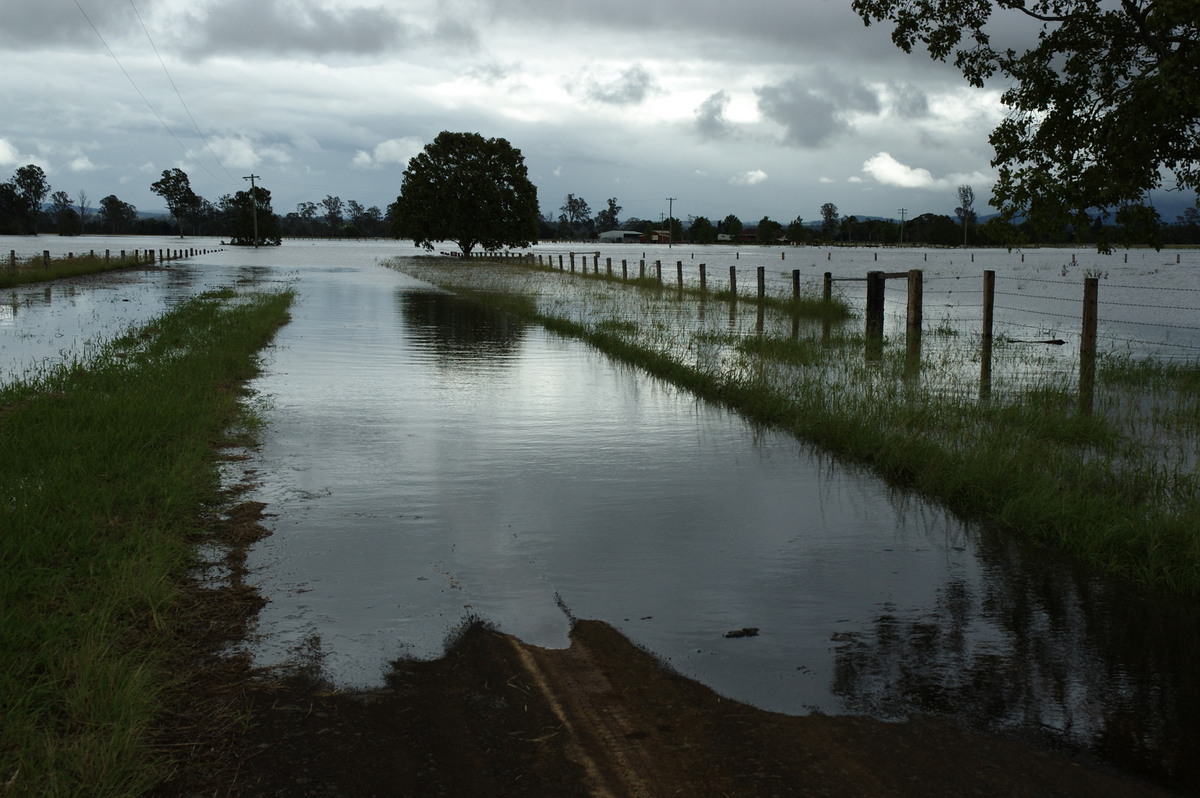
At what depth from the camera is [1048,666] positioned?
15.8 ft

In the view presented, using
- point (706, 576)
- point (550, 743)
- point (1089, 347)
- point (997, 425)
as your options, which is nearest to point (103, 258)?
point (1089, 347)

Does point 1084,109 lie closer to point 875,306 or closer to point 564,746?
point 875,306

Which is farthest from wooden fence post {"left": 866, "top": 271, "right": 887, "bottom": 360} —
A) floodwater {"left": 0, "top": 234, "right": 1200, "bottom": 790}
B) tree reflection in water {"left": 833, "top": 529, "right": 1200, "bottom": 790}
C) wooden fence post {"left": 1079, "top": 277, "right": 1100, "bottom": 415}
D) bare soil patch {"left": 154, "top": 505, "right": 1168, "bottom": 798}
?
bare soil patch {"left": 154, "top": 505, "right": 1168, "bottom": 798}

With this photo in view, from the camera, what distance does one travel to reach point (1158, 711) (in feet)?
14.3

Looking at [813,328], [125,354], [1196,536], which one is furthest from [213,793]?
[813,328]

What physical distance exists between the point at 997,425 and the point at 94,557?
802 cm

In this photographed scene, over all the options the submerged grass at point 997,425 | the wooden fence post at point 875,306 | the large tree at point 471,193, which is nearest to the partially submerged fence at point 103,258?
the large tree at point 471,193

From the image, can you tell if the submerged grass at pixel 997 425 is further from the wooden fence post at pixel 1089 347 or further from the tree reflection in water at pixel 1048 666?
the tree reflection in water at pixel 1048 666

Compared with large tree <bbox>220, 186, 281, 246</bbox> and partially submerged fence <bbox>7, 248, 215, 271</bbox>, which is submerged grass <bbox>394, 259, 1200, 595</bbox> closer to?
partially submerged fence <bbox>7, 248, 215, 271</bbox>

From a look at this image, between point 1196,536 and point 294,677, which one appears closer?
point 294,677

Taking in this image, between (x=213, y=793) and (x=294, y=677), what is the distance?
96 centimetres

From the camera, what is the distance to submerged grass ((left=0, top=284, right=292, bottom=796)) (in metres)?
3.82

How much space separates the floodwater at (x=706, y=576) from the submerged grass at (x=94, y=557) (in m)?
0.59

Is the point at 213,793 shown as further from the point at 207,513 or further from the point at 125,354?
the point at 125,354
